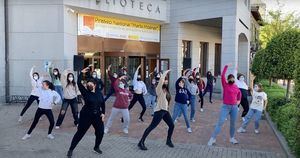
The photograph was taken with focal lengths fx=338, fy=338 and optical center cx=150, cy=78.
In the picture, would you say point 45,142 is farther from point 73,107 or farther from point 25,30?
point 25,30

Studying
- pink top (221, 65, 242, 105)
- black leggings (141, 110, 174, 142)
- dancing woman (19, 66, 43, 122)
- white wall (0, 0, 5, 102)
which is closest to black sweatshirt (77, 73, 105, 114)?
black leggings (141, 110, 174, 142)

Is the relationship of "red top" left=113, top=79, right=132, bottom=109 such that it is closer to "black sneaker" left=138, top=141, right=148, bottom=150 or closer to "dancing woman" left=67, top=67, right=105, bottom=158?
"black sneaker" left=138, top=141, right=148, bottom=150

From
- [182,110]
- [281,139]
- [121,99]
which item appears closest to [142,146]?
[121,99]

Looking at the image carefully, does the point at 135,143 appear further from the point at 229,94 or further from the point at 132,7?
the point at 132,7

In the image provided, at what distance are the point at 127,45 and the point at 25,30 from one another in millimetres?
6285

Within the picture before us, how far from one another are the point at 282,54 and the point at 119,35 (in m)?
10.2

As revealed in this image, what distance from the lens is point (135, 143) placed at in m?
7.82

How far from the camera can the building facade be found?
1455cm

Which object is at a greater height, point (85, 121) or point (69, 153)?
point (85, 121)

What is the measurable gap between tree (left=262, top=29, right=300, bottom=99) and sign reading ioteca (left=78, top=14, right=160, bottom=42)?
8979mm

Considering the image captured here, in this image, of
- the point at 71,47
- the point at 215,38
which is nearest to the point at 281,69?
the point at 71,47

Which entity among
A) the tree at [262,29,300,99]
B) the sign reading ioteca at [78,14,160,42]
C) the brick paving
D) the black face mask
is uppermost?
the sign reading ioteca at [78,14,160,42]

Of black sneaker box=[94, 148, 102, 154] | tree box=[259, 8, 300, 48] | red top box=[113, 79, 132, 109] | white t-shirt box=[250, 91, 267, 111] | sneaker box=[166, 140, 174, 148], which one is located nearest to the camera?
black sneaker box=[94, 148, 102, 154]

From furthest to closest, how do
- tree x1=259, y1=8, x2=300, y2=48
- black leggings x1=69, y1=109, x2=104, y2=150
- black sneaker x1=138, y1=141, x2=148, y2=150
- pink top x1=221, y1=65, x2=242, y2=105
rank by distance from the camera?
tree x1=259, y1=8, x2=300, y2=48, pink top x1=221, y1=65, x2=242, y2=105, black sneaker x1=138, y1=141, x2=148, y2=150, black leggings x1=69, y1=109, x2=104, y2=150
